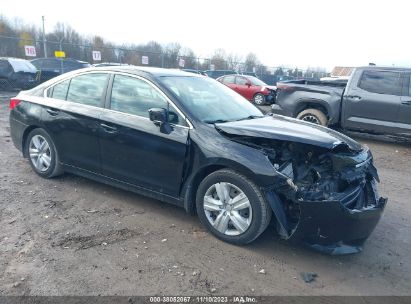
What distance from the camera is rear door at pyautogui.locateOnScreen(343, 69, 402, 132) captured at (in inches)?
344

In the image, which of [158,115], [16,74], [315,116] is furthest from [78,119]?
[16,74]

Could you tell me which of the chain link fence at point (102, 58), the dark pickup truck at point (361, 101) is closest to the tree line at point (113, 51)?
the chain link fence at point (102, 58)

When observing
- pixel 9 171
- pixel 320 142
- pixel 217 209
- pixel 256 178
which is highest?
pixel 320 142

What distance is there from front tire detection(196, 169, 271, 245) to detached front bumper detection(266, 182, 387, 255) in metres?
0.16

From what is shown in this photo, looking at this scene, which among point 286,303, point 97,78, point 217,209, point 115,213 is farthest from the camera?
→ point 97,78

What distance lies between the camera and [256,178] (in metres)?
3.46

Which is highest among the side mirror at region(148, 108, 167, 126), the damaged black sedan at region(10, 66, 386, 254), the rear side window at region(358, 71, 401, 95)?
the rear side window at region(358, 71, 401, 95)

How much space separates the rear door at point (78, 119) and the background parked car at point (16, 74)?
1241cm

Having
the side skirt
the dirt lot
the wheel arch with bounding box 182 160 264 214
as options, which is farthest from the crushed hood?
the dirt lot

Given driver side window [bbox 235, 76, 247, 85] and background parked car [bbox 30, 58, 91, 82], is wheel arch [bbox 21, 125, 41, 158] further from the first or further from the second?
driver side window [bbox 235, 76, 247, 85]

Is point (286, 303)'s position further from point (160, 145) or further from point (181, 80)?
point (181, 80)

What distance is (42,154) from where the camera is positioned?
525 centimetres

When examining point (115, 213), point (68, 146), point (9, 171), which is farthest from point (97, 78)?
point (9, 171)

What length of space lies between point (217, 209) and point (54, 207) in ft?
6.64
